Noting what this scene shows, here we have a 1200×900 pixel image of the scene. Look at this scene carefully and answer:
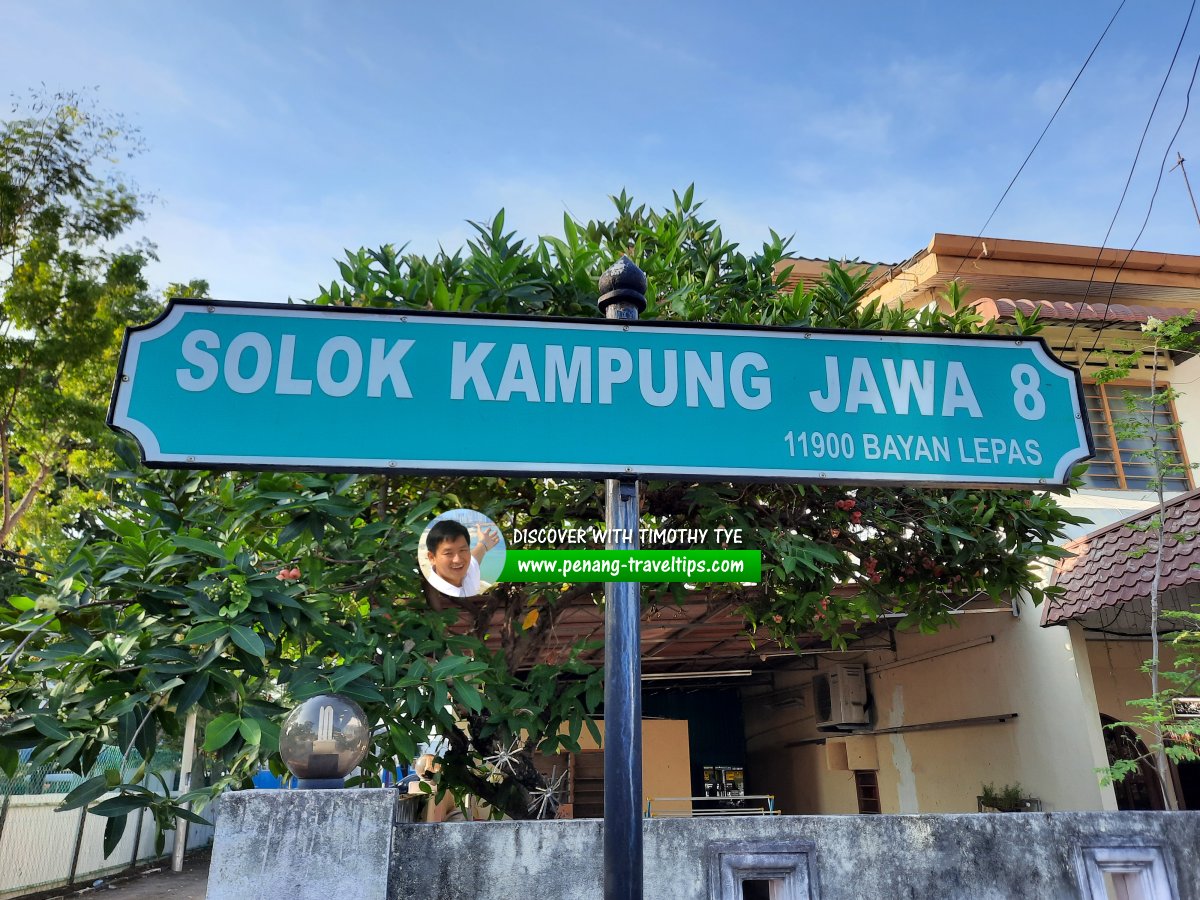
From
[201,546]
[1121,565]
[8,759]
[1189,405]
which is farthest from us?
[1189,405]

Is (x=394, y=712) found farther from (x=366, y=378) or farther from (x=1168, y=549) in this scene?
(x=1168, y=549)

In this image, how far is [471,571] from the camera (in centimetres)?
158

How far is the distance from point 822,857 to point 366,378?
175cm

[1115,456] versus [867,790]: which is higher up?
[1115,456]

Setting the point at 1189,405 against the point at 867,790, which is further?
the point at 867,790

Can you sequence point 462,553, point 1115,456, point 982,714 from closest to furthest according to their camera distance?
point 462,553 → point 982,714 → point 1115,456

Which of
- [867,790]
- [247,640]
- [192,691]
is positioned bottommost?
[867,790]

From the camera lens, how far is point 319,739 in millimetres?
1957

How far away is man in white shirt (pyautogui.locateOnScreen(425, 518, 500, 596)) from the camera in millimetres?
1578

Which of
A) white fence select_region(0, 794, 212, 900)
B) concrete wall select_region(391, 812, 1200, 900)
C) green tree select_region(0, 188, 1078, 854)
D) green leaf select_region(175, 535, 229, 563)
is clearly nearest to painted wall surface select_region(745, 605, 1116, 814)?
green tree select_region(0, 188, 1078, 854)

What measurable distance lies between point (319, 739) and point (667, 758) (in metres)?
11.6

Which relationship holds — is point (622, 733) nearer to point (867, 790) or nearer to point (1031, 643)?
point (1031, 643)

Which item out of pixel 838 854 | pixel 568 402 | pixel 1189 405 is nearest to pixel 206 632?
pixel 568 402

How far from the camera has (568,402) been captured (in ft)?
5.45
